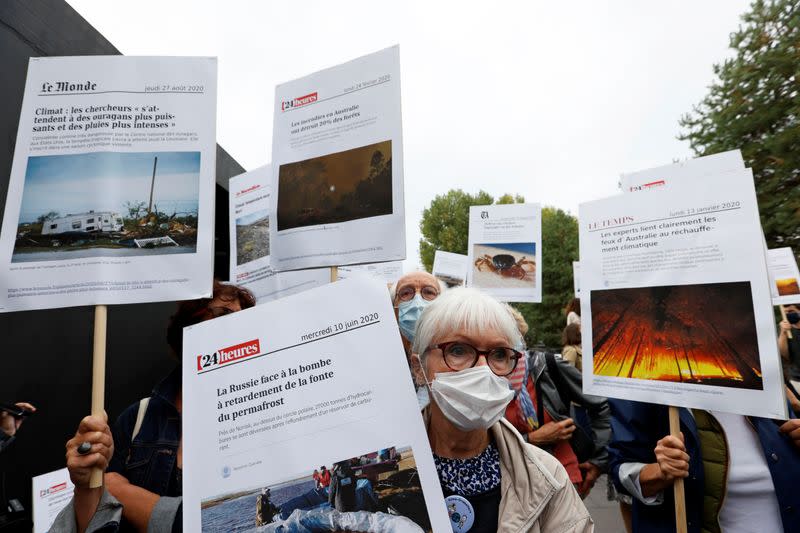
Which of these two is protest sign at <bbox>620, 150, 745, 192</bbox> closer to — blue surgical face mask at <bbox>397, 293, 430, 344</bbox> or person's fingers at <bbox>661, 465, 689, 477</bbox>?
person's fingers at <bbox>661, 465, 689, 477</bbox>

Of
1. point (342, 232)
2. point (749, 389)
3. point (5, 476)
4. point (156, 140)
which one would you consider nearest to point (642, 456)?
point (749, 389)

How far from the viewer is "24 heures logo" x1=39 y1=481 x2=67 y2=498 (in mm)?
2559

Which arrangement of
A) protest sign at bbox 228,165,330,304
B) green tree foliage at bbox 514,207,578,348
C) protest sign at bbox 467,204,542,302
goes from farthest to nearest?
green tree foliage at bbox 514,207,578,348 → protest sign at bbox 467,204,542,302 → protest sign at bbox 228,165,330,304

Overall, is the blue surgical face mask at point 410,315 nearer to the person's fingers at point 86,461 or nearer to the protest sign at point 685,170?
the protest sign at point 685,170

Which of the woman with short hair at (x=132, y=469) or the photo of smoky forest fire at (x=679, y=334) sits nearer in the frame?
the woman with short hair at (x=132, y=469)

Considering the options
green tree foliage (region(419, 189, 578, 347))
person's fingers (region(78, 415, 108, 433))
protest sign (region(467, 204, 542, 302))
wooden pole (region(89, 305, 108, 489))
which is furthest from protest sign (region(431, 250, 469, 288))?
green tree foliage (region(419, 189, 578, 347))

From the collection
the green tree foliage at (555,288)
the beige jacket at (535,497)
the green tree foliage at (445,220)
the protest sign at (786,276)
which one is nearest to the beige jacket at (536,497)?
the beige jacket at (535,497)

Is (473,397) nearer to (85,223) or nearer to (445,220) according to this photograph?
(85,223)

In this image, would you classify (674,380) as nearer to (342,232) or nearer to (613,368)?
(613,368)

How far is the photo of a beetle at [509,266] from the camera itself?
494cm

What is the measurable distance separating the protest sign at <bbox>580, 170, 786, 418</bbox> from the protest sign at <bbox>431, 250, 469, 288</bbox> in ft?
13.9

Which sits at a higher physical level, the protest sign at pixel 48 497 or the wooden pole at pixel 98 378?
the wooden pole at pixel 98 378

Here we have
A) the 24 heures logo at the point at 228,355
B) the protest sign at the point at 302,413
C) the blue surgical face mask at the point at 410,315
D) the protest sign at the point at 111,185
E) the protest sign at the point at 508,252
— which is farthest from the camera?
the protest sign at the point at 508,252

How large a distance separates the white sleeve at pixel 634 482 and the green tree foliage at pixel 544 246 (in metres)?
27.4
